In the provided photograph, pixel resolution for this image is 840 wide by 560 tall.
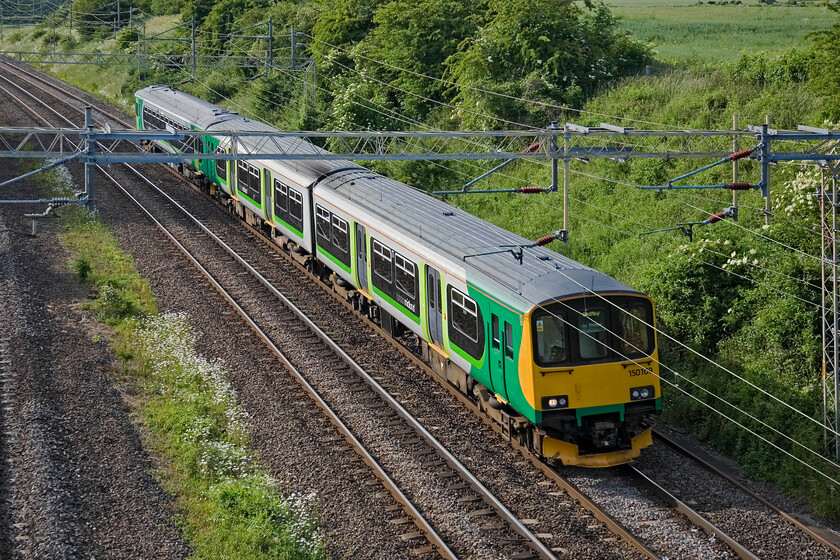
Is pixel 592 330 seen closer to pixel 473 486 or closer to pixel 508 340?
pixel 508 340

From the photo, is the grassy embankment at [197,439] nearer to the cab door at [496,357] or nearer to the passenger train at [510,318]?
the cab door at [496,357]

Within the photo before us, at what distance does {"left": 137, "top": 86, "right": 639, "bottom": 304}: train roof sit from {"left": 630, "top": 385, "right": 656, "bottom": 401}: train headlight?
1.37m

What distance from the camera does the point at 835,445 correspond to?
568 inches

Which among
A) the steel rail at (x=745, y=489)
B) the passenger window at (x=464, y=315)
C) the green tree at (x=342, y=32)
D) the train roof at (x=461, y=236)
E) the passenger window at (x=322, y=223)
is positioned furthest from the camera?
the green tree at (x=342, y=32)

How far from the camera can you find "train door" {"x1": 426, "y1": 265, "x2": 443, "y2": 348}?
1586cm

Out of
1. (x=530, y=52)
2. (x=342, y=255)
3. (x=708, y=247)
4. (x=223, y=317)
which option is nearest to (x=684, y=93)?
(x=530, y=52)

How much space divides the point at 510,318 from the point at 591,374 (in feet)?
4.39

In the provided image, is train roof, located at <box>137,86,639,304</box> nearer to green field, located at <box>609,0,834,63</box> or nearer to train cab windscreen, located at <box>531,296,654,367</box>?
train cab windscreen, located at <box>531,296,654,367</box>

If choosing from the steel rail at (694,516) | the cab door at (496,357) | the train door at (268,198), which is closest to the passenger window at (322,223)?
the train door at (268,198)

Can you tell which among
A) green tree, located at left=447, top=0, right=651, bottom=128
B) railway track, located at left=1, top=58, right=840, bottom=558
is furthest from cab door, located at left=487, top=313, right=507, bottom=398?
green tree, located at left=447, top=0, right=651, bottom=128

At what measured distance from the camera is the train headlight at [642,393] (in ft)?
44.8

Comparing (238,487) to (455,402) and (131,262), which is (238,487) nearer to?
(455,402)

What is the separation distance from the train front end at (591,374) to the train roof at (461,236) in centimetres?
29

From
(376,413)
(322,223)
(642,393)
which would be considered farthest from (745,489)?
(322,223)
